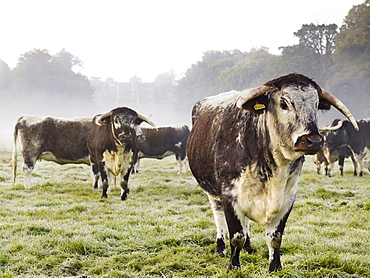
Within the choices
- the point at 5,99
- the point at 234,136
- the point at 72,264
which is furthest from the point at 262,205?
the point at 5,99

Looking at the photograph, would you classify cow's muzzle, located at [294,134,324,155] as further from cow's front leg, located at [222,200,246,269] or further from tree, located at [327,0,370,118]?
tree, located at [327,0,370,118]

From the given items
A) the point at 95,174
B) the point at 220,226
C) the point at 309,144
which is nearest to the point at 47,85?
the point at 95,174

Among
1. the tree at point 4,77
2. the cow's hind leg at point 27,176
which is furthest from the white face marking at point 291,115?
the tree at point 4,77

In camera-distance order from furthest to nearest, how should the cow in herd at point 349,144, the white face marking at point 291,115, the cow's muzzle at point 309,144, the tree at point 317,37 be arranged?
the tree at point 317,37
the cow in herd at point 349,144
the white face marking at point 291,115
the cow's muzzle at point 309,144

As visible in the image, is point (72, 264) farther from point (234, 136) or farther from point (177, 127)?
point (177, 127)

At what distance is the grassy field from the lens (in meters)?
3.71

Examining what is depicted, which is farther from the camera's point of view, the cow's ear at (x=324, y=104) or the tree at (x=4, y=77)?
the tree at (x=4, y=77)

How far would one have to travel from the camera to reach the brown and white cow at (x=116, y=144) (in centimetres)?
771

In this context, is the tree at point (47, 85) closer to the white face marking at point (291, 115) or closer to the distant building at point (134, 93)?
the distant building at point (134, 93)

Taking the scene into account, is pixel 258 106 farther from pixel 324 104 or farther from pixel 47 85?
pixel 47 85

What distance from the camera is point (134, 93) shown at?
300 ft

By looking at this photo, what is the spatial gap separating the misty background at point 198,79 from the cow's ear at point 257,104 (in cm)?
3545

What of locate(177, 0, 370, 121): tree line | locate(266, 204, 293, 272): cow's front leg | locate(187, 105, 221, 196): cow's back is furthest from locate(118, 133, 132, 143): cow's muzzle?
locate(177, 0, 370, 121): tree line

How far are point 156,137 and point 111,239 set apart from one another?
27.2 ft
